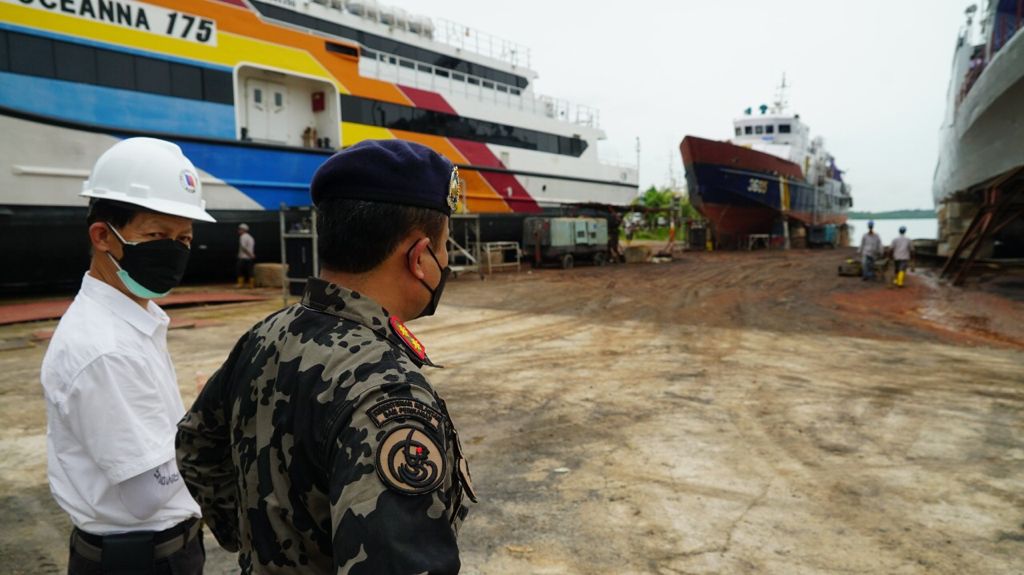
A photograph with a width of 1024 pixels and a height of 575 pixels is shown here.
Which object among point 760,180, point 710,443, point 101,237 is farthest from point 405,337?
point 760,180

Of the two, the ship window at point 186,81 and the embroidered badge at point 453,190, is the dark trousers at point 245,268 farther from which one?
the embroidered badge at point 453,190

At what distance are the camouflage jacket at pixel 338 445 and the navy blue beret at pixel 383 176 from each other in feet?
0.57

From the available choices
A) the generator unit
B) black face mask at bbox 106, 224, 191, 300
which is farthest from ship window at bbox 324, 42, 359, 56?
black face mask at bbox 106, 224, 191, 300

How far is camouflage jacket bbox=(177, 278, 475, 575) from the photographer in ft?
2.58

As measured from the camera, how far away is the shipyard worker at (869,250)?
14125mm

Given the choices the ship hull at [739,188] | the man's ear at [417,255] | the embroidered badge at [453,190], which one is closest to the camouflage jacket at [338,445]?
the man's ear at [417,255]

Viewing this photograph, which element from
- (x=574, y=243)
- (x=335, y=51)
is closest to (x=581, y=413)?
(x=335, y=51)

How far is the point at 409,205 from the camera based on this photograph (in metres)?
1.04

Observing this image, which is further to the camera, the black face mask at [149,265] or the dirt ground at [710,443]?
the dirt ground at [710,443]

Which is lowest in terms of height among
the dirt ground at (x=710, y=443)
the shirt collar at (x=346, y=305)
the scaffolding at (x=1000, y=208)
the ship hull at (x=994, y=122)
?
the dirt ground at (x=710, y=443)

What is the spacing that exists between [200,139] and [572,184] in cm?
1351

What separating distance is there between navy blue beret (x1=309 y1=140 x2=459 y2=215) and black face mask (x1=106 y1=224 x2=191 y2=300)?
92cm

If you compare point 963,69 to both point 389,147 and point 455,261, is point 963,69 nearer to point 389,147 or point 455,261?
point 455,261

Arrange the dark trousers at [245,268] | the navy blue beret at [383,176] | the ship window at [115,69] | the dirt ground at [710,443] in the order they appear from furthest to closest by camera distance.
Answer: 1. the dark trousers at [245,268]
2. the ship window at [115,69]
3. the dirt ground at [710,443]
4. the navy blue beret at [383,176]
